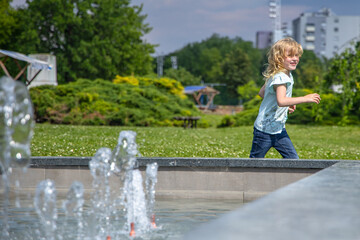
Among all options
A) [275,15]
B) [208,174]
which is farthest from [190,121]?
[275,15]

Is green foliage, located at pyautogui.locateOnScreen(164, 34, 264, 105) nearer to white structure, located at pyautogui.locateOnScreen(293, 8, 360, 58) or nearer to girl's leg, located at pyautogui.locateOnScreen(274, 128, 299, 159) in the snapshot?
white structure, located at pyautogui.locateOnScreen(293, 8, 360, 58)

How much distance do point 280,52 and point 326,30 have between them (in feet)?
468

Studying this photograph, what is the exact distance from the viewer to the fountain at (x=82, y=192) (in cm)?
339

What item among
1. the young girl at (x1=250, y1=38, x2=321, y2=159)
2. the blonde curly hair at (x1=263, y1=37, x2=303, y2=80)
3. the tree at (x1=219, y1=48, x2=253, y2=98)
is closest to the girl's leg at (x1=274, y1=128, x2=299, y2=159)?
the young girl at (x1=250, y1=38, x2=321, y2=159)

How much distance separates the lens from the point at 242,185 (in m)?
5.95

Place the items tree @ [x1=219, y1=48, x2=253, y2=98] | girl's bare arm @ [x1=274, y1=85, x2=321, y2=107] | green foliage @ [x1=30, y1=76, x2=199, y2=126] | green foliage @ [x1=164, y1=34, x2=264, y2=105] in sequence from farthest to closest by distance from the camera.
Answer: green foliage @ [x1=164, y1=34, x2=264, y2=105], tree @ [x1=219, y1=48, x2=253, y2=98], green foliage @ [x1=30, y1=76, x2=199, y2=126], girl's bare arm @ [x1=274, y1=85, x2=321, y2=107]

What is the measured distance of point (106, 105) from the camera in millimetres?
22688

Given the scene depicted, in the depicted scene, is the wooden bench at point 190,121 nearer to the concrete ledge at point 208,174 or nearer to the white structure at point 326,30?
the concrete ledge at point 208,174

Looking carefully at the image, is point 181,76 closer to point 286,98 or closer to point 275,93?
point 275,93

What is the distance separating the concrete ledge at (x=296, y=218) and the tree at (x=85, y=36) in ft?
133

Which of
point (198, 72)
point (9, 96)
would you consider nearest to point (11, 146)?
point (9, 96)

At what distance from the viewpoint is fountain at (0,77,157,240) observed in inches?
134

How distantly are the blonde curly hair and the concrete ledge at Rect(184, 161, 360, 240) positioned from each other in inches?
94.9

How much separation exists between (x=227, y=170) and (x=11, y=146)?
3063mm
